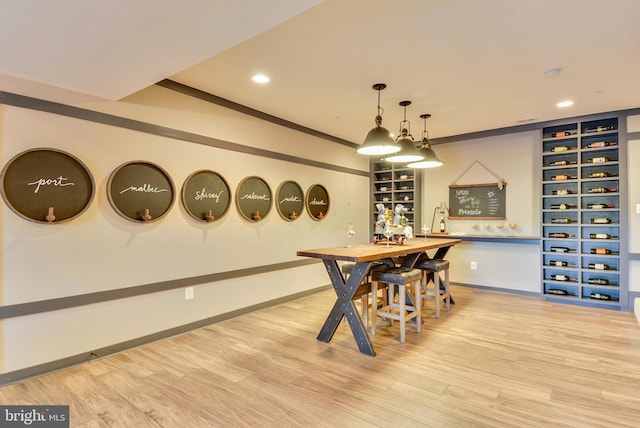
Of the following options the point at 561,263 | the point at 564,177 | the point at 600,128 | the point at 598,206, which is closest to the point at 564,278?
the point at 561,263

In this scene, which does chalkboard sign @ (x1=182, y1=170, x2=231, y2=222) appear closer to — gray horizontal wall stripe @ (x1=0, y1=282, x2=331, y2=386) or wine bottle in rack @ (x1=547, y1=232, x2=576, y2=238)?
gray horizontal wall stripe @ (x1=0, y1=282, x2=331, y2=386)

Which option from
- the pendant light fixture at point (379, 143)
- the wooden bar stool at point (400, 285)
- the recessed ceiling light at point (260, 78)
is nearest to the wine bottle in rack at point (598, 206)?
the wooden bar stool at point (400, 285)

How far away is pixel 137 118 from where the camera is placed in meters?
2.99

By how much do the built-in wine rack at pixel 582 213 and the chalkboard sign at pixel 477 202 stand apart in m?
0.56

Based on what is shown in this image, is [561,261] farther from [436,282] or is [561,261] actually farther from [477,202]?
[436,282]

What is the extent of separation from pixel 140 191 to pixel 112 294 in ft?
2.99

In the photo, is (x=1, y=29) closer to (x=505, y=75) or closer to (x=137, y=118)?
(x=137, y=118)

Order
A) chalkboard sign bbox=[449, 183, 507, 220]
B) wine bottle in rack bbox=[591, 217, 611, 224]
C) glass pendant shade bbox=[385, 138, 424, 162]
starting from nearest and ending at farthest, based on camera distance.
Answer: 1. glass pendant shade bbox=[385, 138, 424, 162]
2. wine bottle in rack bbox=[591, 217, 611, 224]
3. chalkboard sign bbox=[449, 183, 507, 220]

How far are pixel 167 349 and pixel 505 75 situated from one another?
3939mm

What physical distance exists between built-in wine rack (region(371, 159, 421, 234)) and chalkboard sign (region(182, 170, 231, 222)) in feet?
9.65

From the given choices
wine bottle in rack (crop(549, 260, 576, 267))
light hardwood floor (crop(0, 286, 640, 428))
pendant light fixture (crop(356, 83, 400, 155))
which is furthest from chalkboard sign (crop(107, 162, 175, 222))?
wine bottle in rack (crop(549, 260, 576, 267))

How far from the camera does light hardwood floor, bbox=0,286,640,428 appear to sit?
1.99 m

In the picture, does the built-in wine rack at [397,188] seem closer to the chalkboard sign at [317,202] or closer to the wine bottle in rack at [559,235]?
the chalkboard sign at [317,202]

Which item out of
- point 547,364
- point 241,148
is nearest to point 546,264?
point 547,364
